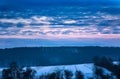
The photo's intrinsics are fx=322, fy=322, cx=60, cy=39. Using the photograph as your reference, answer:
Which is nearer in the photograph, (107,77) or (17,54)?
(107,77)

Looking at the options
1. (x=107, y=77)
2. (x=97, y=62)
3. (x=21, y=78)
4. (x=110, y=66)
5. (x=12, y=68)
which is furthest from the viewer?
(x=97, y=62)

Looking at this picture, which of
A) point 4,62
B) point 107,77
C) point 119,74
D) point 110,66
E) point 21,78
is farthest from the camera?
point 4,62

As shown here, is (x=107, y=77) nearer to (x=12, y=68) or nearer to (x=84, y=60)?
(x=12, y=68)

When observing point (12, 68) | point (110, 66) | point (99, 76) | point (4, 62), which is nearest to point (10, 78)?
point (12, 68)

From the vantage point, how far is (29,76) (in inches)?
3666

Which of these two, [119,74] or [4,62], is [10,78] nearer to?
[119,74]

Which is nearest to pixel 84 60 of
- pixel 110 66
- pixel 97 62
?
pixel 97 62

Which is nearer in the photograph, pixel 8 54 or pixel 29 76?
pixel 29 76

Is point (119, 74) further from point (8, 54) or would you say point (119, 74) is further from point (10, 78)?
point (8, 54)

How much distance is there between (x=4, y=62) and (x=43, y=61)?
2334 centimetres

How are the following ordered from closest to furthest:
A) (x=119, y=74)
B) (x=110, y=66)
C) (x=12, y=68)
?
(x=119, y=74) → (x=12, y=68) → (x=110, y=66)

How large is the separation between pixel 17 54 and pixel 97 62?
3081 inches

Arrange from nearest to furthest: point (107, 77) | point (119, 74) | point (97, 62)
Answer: point (119, 74) → point (107, 77) → point (97, 62)

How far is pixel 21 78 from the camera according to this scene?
93.1m
